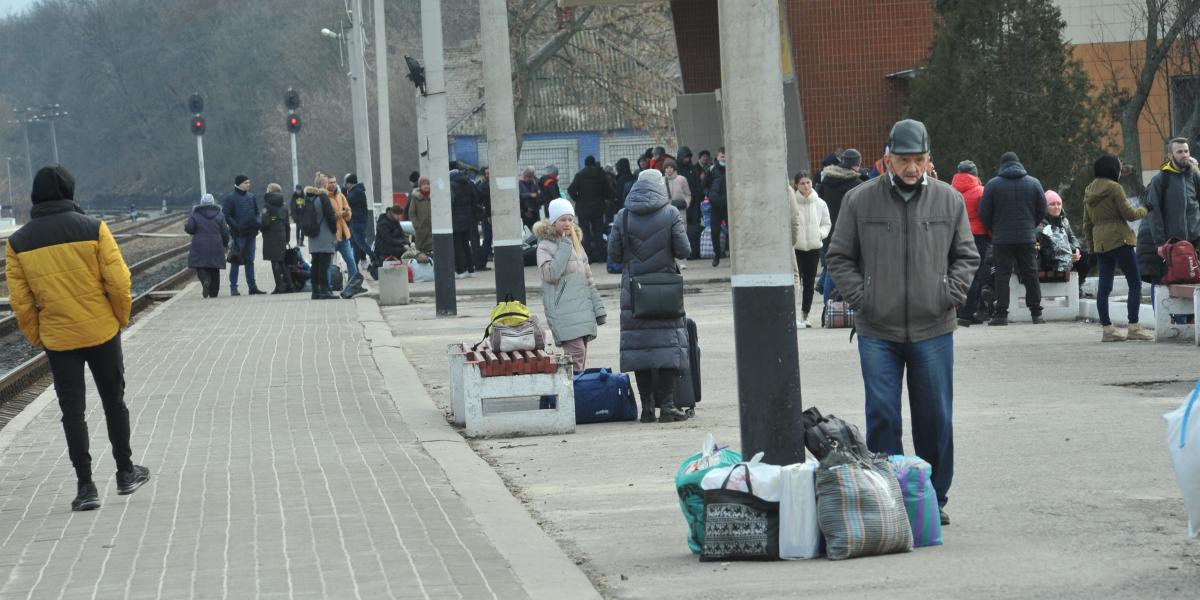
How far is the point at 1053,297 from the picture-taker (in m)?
18.1

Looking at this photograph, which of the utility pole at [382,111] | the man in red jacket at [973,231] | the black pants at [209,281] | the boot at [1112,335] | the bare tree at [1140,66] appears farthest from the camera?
the utility pole at [382,111]

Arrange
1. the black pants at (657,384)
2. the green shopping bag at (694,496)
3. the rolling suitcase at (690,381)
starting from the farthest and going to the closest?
the rolling suitcase at (690,381), the black pants at (657,384), the green shopping bag at (694,496)

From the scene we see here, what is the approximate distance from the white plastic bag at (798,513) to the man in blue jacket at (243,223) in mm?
21187

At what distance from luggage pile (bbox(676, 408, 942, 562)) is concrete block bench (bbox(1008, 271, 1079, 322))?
11060 millimetres

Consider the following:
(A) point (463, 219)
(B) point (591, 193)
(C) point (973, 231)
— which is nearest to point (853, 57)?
(B) point (591, 193)

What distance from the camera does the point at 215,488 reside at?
9.43m

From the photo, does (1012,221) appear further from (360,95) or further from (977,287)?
(360,95)

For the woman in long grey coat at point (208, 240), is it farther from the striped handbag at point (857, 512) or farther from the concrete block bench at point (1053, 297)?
the striped handbag at point (857, 512)

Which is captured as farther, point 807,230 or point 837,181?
point 837,181

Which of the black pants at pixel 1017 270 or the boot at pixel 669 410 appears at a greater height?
the black pants at pixel 1017 270

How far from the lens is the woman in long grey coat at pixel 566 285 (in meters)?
12.3

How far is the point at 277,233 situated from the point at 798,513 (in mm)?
21062

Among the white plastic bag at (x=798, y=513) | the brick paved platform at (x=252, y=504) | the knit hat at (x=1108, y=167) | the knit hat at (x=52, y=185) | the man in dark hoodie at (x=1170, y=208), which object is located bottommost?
the brick paved platform at (x=252, y=504)

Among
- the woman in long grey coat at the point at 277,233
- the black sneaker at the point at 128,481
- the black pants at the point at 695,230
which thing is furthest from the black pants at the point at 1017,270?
the black pants at the point at 695,230
